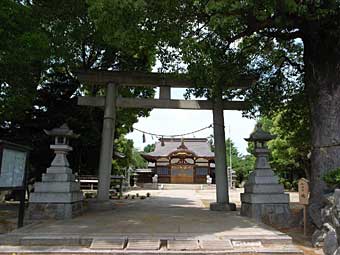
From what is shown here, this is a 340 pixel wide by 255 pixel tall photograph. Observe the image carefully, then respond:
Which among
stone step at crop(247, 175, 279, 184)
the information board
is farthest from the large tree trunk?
the information board

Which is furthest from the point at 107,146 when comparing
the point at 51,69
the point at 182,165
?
the point at 182,165

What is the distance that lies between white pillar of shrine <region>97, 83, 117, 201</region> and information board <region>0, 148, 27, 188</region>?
3613 mm

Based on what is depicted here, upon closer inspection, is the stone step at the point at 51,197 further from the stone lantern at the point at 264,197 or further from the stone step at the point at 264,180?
the stone step at the point at 264,180

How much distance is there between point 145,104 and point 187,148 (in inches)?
1228

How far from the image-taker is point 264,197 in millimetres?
9359

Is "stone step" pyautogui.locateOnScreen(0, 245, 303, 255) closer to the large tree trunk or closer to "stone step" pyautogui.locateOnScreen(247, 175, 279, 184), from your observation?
the large tree trunk

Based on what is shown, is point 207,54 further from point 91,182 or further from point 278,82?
point 91,182

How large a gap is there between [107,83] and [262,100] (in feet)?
18.0

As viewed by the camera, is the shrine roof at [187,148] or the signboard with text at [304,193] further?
the shrine roof at [187,148]

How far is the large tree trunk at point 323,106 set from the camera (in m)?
8.34

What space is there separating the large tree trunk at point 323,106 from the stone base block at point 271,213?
0.94 meters

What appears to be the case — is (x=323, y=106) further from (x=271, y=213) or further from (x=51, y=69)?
(x=51, y=69)

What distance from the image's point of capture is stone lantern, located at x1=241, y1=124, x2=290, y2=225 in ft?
30.4

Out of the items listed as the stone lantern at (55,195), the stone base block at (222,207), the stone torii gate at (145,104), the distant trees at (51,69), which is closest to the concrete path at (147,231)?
the stone lantern at (55,195)
